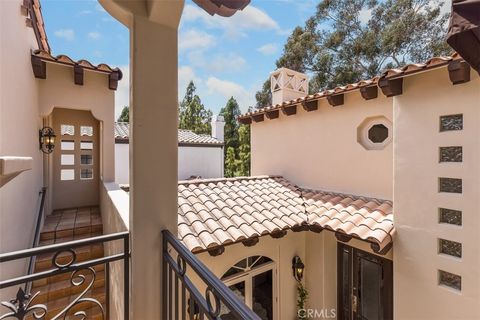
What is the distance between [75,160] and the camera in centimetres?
599

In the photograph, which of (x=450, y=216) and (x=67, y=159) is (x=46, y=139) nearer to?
(x=67, y=159)

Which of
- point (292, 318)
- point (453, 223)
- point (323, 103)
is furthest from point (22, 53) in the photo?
point (292, 318)

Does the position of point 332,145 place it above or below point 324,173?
above

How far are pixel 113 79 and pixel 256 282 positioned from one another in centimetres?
551

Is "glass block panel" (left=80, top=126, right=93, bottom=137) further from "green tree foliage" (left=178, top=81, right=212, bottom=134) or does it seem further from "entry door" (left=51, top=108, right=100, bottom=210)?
"green tree foliage" (left=178, top=81, right=212, bottom=134)

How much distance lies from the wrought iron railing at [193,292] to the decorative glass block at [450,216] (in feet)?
12.3

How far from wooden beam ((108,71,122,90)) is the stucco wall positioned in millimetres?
1315

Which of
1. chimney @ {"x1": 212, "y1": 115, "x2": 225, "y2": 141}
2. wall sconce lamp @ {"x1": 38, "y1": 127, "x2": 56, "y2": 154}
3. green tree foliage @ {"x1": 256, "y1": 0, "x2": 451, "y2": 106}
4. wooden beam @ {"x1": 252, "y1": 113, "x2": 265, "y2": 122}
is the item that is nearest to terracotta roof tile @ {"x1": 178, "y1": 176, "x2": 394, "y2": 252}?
wooden beam @ {"x1": 252, "y1": 113, "x2": 265, "y2": 122}

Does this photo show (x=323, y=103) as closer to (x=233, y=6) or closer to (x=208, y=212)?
(x=208, y=212)

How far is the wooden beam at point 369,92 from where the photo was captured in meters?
5.10

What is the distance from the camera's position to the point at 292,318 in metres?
5.64

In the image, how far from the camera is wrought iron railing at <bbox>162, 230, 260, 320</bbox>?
3.31ft

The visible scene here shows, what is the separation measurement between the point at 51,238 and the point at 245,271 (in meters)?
3.75

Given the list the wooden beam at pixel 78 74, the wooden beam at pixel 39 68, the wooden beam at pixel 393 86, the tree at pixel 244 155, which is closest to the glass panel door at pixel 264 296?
the wooden beam at pixel 393 86
